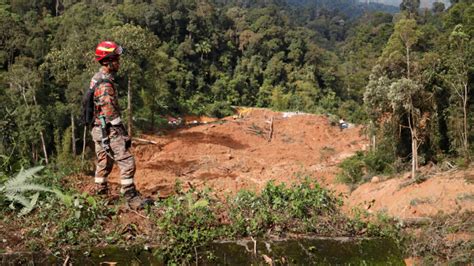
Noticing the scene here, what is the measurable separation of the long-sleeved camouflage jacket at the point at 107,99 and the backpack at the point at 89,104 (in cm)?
2

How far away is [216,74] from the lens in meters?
45.9

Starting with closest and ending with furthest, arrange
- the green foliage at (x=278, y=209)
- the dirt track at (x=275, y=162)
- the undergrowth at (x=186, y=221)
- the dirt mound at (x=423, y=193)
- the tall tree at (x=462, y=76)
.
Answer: the undergrowth at (x=186, y=221) < the green foliage at (x=278, y=209) < the dirt mound at (x=423, y=193) < the dirt track at (x=275, y=162) < the tall tree at (x=462, y=76)

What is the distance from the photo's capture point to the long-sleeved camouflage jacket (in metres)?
3.79

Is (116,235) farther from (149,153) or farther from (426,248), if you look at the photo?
(149,153)

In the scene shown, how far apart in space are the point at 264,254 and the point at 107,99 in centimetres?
182

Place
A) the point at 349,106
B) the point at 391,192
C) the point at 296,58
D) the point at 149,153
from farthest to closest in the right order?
the point at 296,58, the point at 349,106, the point at 149,153, the point at 391,192

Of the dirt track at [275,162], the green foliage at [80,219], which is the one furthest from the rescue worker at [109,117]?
the dirt track at [275,162]

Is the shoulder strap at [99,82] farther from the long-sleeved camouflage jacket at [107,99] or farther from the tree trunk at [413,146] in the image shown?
the tree trunk at [413,146]

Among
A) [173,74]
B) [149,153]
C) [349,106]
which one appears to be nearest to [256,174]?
[149,153]

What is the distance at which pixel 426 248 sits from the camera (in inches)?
145

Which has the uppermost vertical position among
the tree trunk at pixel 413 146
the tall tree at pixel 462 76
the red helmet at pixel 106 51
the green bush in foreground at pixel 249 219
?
the red helmet at pixel 106 51

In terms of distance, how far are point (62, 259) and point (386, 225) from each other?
230cm

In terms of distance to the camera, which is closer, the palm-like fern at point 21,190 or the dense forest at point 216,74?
the palm-like fern at point 21,190

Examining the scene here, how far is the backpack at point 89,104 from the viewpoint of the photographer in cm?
385
